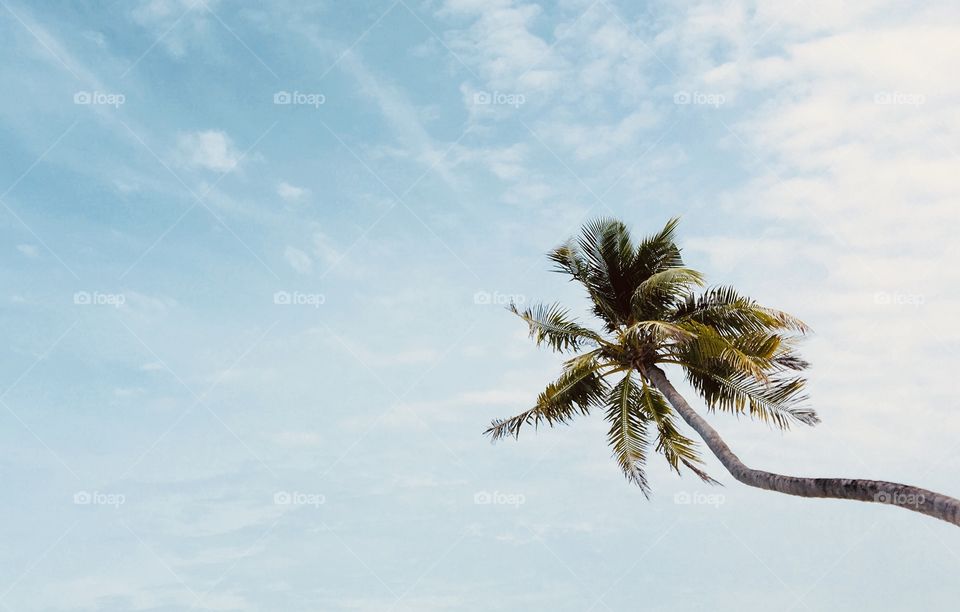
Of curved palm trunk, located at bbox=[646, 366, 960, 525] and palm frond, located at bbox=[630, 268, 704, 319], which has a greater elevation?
palm frond, located at bbox=[630, 268, 704, 319]

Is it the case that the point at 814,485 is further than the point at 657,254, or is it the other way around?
the point at 657,254

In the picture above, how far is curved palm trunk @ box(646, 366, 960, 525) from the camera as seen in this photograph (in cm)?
1021

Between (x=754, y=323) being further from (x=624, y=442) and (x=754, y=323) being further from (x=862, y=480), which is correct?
(x=862, y=480)

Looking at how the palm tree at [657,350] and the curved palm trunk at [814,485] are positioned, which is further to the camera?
the palm tree at [657,350]

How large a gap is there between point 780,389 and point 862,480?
5.71m

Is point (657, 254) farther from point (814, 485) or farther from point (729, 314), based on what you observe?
point (814, 485)

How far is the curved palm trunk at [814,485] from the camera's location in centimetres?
1021

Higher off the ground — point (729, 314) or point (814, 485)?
point (729, 314)

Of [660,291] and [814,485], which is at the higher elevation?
[660,291]

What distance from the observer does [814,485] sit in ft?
41.9

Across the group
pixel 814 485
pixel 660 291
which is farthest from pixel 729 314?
pixel 814 485

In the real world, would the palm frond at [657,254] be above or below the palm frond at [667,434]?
above

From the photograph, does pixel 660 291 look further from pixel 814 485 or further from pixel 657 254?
pixel 814 485

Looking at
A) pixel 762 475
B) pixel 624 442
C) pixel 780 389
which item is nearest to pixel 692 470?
pixel 624 442
